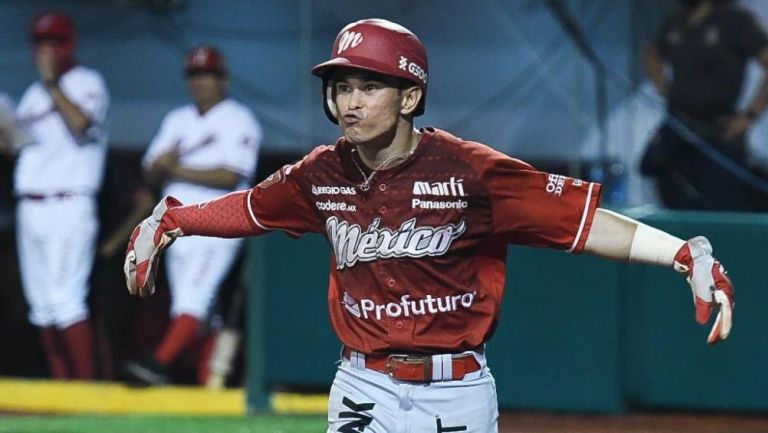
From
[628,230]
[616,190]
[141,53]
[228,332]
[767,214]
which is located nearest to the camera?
[628,230]

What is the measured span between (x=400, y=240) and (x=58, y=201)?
536 cm

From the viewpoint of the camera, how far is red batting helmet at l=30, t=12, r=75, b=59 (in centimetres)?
877

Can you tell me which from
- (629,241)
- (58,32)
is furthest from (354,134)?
(58,32)

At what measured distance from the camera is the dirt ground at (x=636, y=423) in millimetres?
7391

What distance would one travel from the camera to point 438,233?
3.93 meters

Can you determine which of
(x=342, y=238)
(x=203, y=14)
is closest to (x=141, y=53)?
(x=203, y=14)

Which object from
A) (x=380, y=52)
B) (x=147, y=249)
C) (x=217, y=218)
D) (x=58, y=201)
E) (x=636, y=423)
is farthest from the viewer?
(x=58, y=201)

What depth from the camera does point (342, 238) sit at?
4012 millimetres

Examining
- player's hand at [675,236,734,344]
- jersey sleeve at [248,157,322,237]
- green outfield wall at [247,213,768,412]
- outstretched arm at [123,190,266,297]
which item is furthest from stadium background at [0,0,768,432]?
player's hand at [675,236,734,344]

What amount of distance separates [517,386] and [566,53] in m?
2.11

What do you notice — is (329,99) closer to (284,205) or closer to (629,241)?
(284,205)

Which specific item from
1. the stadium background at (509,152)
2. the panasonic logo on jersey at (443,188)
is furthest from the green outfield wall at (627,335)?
the panasonic logo on jersey at (443,188)

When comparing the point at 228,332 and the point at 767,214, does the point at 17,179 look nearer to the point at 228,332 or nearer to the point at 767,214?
the point at 228,332

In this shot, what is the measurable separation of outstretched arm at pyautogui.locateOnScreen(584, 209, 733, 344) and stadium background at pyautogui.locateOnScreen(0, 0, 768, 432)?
143 inches
